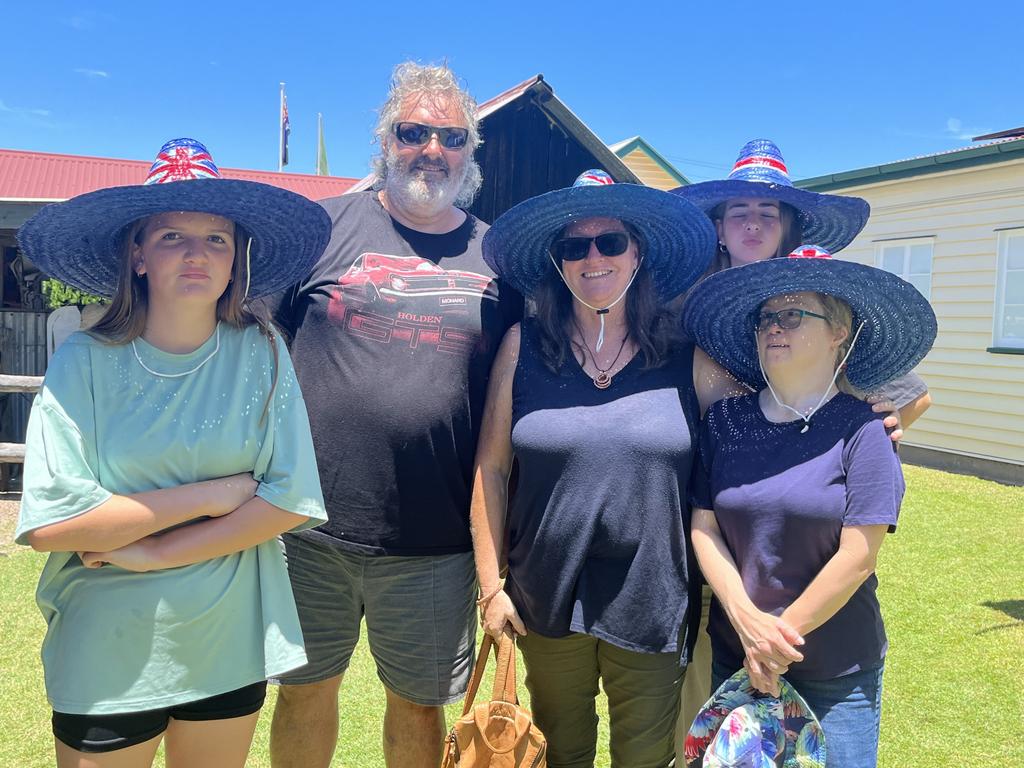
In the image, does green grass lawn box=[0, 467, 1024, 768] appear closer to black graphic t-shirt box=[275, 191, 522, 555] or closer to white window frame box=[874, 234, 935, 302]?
black graphic t-shirt box=[275, 191, 522, 555]

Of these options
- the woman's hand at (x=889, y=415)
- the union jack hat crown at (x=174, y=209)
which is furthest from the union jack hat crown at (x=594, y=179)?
the woman's hand at (x=889, y=415)

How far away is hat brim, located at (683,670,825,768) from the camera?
1.99m

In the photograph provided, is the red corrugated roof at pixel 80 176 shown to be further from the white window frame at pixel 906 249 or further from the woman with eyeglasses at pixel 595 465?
the woman with eyeglasses at pixel 595 465

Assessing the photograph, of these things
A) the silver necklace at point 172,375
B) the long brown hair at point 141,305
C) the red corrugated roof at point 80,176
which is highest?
the red corrugated roof at point 80,176

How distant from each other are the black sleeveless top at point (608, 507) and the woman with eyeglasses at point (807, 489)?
11 cm

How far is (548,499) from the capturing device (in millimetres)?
2273

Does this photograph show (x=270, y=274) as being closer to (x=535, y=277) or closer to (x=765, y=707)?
(x=535, y=277)

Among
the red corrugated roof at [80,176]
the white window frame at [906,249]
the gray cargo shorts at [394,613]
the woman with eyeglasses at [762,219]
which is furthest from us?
the red corrugated roof at [80,176]

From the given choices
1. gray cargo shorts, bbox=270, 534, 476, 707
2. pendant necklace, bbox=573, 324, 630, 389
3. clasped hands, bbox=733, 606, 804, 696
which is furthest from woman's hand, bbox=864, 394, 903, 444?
gray cargo shorts, bbox=270, 534, 476, 707

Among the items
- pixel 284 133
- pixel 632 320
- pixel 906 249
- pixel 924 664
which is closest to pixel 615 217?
pixel 632 320

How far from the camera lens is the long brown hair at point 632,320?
2.38 metres

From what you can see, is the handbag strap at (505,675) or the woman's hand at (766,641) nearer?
the woman's hand at (766,641)

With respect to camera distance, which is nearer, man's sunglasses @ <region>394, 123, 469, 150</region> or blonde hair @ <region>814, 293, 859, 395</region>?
blonde hair @ <region>814, 293, 859, 395</region>

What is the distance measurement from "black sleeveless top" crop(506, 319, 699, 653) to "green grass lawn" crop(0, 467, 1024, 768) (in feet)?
4.99
